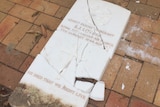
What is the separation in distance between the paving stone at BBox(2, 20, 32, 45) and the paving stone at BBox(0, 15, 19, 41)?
2 centimetres

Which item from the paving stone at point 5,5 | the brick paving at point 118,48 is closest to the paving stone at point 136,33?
the brick paving at point 118,48

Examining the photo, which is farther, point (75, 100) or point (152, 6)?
point (152, 6)

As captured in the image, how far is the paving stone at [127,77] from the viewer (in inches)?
52.2

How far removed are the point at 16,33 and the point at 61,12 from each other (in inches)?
12.1

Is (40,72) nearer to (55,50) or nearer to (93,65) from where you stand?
(55,50)

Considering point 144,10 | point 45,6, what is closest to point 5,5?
point 45,6

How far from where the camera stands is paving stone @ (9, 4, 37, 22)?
1.63 metres

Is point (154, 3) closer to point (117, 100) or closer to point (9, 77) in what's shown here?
point (117, 100)

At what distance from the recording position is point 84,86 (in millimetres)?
1283

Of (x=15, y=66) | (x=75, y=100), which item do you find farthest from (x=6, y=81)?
(x=75, y=100)

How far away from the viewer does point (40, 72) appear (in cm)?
134

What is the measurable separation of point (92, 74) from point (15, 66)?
16.2 inches

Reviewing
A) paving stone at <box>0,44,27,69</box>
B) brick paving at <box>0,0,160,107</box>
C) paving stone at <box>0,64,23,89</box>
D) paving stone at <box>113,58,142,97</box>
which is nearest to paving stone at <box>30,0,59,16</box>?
brick paving at <box>0,0,160,107</box>

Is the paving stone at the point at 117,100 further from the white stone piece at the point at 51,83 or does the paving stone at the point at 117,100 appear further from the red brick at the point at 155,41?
the red brick at the point at 155,41
